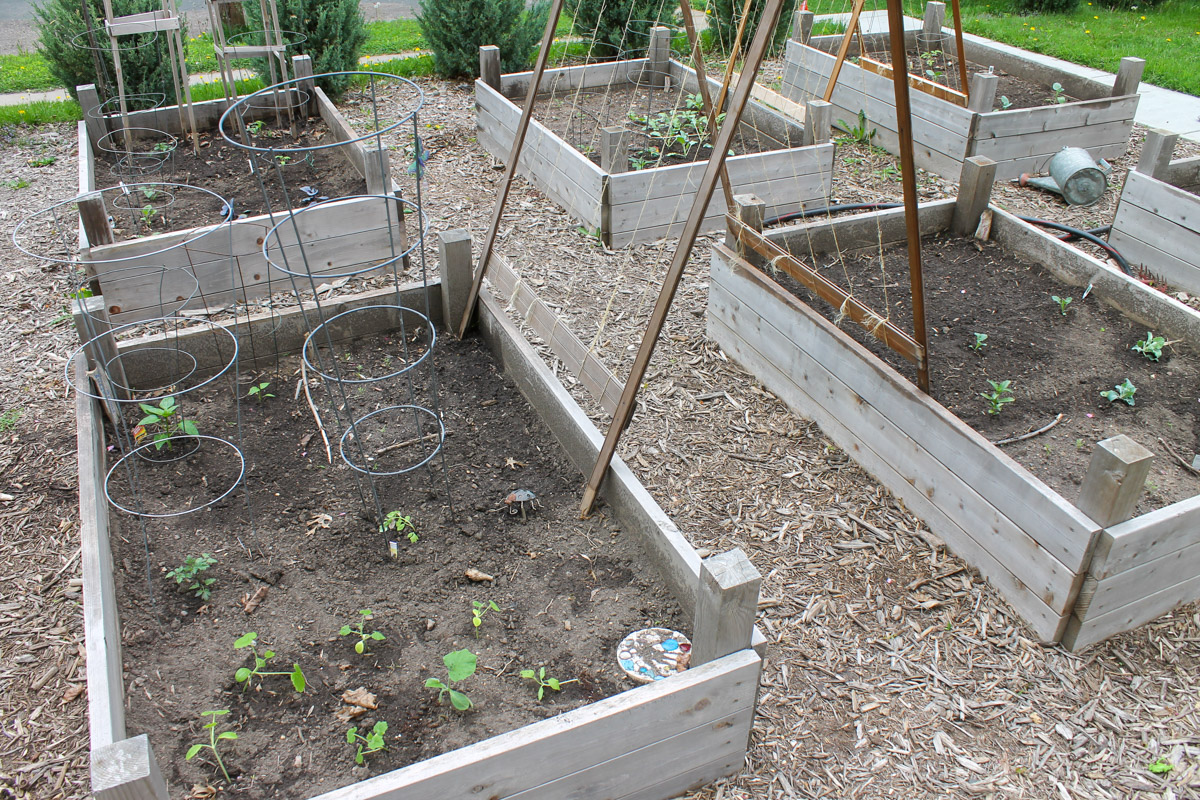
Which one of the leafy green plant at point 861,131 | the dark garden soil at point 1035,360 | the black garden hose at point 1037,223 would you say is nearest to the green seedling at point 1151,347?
the dark garden soil at point 1035,360

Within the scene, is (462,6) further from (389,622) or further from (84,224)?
(389,622)

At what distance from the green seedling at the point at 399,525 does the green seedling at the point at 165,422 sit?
86cm

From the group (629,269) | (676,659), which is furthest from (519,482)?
(629,269)

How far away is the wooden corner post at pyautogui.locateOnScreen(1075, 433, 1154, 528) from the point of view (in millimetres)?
2365

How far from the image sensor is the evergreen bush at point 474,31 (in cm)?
755

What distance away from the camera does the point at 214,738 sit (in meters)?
2.23

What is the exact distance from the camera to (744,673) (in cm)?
216

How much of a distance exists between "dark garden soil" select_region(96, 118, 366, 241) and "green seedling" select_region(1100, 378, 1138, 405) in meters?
4.06

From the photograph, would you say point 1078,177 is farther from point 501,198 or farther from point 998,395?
point 501,198

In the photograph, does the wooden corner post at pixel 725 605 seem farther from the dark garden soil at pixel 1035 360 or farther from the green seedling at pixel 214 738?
the dark garden soil at pixel 1035 360

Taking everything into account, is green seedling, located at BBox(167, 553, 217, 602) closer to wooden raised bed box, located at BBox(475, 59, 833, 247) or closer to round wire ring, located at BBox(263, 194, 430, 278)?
round wire ring, located at BBox(263, 194, 430, 278)

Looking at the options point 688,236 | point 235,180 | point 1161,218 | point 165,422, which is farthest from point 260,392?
point 1161,218

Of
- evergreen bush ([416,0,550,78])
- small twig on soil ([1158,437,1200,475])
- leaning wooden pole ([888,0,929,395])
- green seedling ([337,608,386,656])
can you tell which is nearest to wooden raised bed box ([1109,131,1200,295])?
small twig on soil ([1158,437,1200,475])

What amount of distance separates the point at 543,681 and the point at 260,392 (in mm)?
1870
